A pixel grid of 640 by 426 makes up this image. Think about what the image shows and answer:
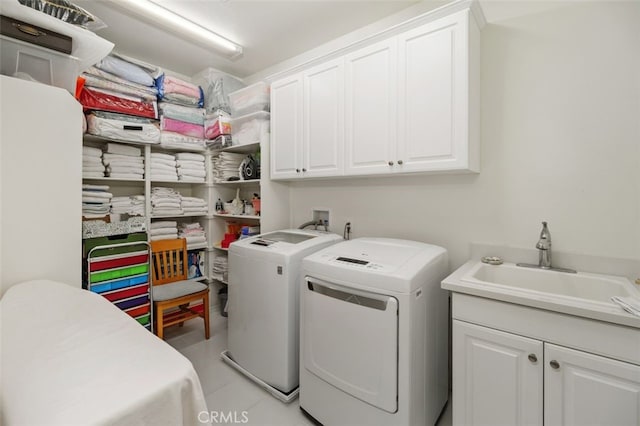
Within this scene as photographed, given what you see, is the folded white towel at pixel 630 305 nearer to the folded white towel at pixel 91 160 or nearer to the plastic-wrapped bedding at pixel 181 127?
the plastic-wrapped bedding at pixel 181 127

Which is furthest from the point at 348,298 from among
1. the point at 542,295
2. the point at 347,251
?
the point at 542,295

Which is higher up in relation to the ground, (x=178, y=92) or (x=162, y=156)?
(x=178, y=92)

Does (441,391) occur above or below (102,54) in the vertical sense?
below

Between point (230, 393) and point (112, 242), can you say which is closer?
point (230, 393)

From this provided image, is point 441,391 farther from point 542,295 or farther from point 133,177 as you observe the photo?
point 133,177

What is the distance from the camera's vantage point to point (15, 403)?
Result: 629 mm

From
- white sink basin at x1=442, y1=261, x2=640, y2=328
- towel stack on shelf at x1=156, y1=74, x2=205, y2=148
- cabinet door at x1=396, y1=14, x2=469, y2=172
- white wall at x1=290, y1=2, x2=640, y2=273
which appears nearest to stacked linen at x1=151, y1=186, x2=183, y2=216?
towel stack on shelf at x1=156, y1=74, x2=205, y2=148

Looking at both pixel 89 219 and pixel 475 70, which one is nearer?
pixel 475 70

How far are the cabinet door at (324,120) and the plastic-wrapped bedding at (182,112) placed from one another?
136 cm

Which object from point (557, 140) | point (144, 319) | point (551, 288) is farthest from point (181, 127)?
point (551, 288)

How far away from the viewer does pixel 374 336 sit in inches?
55.2

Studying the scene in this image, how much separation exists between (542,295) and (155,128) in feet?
10.1

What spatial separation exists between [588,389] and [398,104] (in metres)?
1.61

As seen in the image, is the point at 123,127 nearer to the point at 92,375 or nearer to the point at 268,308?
the point at 268,308
